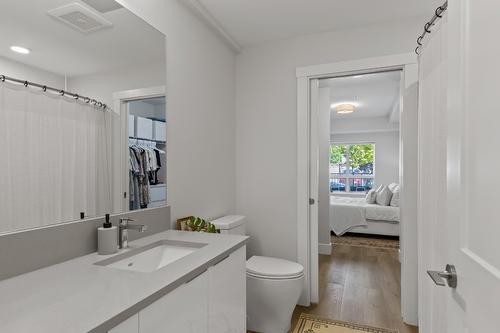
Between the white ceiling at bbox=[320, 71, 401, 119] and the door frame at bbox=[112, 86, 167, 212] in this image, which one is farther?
the white ceiling at bbox=[320, 71, 401, 119]

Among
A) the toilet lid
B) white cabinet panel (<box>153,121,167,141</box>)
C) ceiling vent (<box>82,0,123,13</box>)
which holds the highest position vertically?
ceiling vent (<box>82,0,123,13</box>)

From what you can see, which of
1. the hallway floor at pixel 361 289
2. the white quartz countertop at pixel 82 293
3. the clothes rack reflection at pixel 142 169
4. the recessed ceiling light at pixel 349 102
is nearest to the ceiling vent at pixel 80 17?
the clothes rack reflection at pixel 142 169

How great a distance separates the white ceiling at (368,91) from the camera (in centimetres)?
408

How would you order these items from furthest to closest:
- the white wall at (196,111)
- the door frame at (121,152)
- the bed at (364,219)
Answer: the bed at (364,219), the white wall at (196,111), the door frame at (121,152)

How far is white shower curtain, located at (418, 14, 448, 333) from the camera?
54.9 inches

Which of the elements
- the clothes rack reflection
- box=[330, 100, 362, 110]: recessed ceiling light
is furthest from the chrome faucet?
box=[330, 100, 362, 110]: recessed ceiling light

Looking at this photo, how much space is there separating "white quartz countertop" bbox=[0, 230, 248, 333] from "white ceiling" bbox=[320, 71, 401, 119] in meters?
3.29

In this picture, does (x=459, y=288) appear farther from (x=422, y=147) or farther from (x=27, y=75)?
(x=27, y=75)

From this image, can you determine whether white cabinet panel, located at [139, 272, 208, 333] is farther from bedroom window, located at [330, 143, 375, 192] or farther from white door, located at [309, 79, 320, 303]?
bedroom window, located at [330, 143, 375, 192]

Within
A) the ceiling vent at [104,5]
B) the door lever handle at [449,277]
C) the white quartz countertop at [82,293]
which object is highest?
the ceiling vent at [104,5]

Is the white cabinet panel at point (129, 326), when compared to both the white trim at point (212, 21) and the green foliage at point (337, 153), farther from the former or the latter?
the green foliage at point (337, 153)

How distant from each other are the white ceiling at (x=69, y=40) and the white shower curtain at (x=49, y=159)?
6.4 inches

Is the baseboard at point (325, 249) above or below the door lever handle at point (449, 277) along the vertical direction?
below

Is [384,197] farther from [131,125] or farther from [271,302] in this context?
[131,125]
